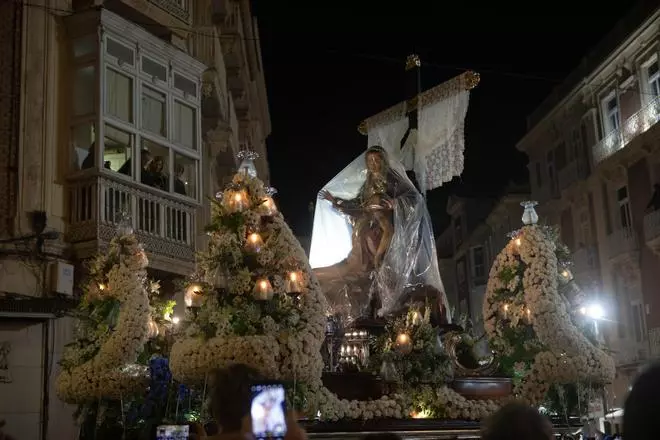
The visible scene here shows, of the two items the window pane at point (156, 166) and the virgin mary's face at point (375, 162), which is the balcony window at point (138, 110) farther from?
the virgin mary's face at point (375, 162)

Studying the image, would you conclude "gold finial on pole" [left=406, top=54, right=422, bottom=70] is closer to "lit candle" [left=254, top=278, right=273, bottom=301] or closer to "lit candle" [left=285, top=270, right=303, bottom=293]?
"lit candle" [left=285, top=270, right=303, bottom=293]

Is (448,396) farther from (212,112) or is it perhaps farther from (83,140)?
(212,112)

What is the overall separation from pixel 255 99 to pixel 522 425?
3117cm

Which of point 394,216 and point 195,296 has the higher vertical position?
point 394,216

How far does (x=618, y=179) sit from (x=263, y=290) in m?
Result: 23.8

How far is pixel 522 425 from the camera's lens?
12.1 ft

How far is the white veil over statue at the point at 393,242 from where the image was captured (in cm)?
1337

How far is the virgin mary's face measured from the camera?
14.0m

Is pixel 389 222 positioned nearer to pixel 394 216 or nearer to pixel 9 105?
pixel 394 216

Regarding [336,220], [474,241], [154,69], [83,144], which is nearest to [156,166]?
[83,144]

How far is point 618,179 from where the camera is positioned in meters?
30.8

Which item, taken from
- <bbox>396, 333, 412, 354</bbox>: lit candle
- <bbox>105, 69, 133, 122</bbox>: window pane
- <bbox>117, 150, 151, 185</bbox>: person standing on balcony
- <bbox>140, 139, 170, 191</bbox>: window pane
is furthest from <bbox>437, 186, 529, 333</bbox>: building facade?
<bbox>396, 333, 412, 354</bbox>: lit candle

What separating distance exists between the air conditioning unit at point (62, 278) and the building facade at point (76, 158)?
0.9 inches

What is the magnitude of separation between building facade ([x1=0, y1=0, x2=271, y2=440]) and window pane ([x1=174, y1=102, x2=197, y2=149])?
31 millimetres
